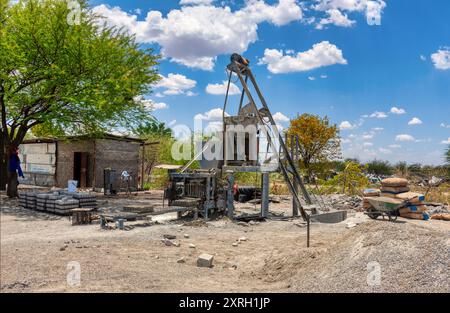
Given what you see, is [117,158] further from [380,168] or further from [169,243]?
[380,168]

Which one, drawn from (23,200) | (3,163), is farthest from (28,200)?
(3,163)

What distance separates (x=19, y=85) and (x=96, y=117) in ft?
11.2

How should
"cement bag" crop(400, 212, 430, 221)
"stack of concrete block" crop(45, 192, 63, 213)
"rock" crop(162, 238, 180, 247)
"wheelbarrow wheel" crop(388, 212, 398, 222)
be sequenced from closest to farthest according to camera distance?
"rock" crop(162, 238, 180, 247), "stack of concrete block" crop(45, 192, 63, 213), "wheelbarrow wheel" crop(388, 212, 398, 222), "cement bag" crop(400, 212, 430, 221)

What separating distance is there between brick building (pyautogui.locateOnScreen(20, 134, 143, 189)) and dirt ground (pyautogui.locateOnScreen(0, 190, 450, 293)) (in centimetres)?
1359

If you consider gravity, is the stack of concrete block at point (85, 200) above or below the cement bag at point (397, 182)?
below

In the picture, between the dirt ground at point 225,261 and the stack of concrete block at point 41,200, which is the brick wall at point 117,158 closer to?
the stack of concrete block at point 41,200

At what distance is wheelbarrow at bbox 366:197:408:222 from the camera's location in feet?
45.6

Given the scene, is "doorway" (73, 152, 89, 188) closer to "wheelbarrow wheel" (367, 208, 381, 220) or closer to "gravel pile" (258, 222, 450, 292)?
"wheelbarrow wheel" (367, 208, 381, 220)

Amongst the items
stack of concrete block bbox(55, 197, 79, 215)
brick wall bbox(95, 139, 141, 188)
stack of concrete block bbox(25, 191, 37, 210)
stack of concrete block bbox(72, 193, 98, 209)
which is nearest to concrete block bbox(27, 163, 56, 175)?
brick wall bbox(95, 139, 141, 188)

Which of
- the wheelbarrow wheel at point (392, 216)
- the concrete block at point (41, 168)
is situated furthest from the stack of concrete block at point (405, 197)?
the concrete block at point (41, 168)

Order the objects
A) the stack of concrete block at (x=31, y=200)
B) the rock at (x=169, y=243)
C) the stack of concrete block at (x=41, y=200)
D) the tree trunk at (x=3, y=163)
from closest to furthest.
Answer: the rock at (x=169, y=243) → the stack of concrete block at (x=41, y=200) → the stack of concrete block at (x=31, y=200) → the tree trunk at (x=3, y=163)

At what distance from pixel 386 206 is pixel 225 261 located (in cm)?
839

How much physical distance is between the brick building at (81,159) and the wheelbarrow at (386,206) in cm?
1518

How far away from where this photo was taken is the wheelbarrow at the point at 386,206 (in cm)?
1390
